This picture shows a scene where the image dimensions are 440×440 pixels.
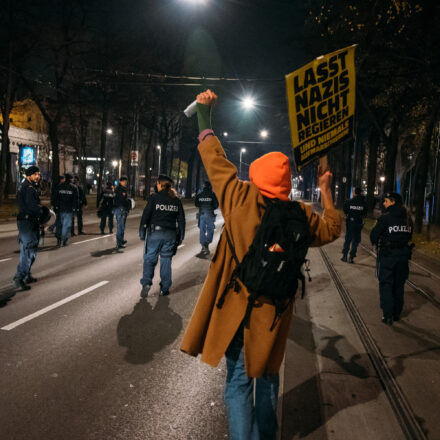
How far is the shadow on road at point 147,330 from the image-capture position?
441 centimetres

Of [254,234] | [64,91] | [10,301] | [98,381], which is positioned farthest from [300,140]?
[64,91]

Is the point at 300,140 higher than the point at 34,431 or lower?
higher

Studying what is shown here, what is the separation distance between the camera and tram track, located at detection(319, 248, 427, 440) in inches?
122

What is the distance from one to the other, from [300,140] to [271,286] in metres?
1.13

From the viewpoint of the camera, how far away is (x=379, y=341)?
495 centimetres

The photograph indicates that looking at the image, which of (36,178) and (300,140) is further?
(36,178)

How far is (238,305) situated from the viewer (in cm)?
228

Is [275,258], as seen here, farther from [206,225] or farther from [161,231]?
[206,225]

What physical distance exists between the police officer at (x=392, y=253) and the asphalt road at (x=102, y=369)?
2788 millimetres

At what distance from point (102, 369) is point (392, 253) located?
4.08 meters

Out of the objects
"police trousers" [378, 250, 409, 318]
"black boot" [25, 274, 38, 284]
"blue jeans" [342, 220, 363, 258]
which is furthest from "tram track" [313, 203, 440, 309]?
"black boot" [25, 274, 38, 284]

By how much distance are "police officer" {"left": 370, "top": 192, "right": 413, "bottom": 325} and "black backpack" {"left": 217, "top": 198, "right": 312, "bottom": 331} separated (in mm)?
3905

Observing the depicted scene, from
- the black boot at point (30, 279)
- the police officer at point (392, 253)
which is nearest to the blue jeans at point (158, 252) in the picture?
the black boot at point (30, 279)

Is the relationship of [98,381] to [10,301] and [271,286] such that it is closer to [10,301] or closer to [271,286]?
[271,286]
